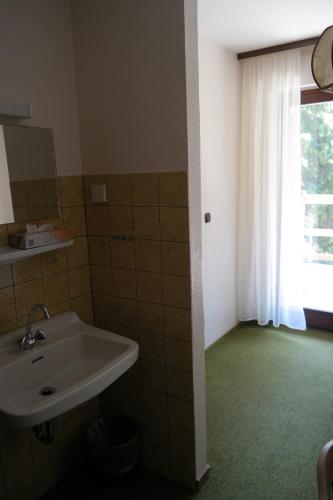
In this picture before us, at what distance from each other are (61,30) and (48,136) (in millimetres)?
521

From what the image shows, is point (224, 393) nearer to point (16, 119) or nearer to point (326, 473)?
point (326, 473)

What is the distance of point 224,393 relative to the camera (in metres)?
2.68

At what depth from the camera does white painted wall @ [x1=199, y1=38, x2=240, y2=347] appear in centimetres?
299

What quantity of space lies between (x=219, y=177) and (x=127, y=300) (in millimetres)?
1714

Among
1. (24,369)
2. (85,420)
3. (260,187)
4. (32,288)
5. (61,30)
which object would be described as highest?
(61,30)

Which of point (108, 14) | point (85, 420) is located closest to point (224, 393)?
point (85, 420)

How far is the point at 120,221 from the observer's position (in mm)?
1869

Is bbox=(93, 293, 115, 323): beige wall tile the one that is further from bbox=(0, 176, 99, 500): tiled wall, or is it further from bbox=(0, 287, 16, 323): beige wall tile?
bbox=(0, 287, 16, 323): beige wall tile

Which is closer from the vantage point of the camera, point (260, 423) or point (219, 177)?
Answer: point (260, 423)

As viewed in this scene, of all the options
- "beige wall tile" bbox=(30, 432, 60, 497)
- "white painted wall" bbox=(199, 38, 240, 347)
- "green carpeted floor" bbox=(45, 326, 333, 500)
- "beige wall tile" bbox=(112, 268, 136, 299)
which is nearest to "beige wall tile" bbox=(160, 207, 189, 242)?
"beige wall tile" bbox=(112, 268, 136, 299)

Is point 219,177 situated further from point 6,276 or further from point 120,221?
point 6,276

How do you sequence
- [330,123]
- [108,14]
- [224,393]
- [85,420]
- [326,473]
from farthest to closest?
[330,123] < [224,393] < [85,420] < [108,14] < [326,473]

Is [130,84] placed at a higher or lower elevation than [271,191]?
higher

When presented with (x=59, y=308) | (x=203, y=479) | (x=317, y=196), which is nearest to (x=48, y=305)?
(x=59, y=308)
